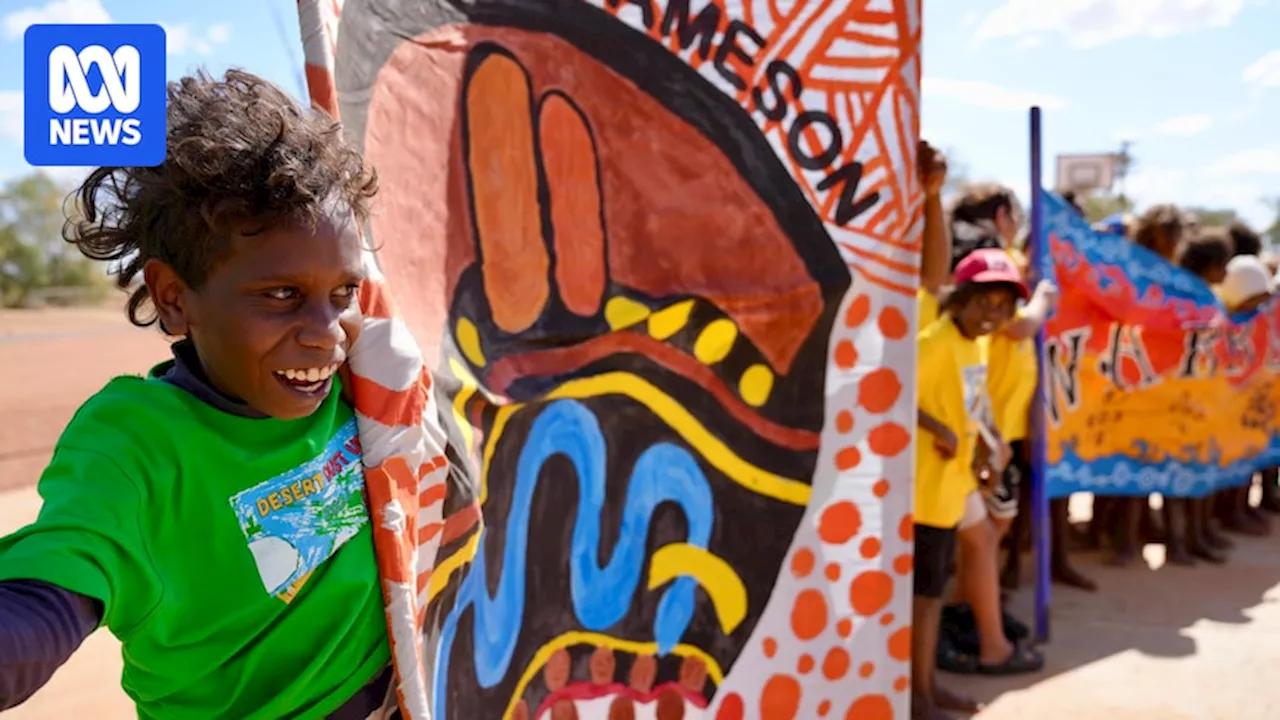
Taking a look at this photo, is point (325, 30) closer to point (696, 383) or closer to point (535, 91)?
point (535, 91)

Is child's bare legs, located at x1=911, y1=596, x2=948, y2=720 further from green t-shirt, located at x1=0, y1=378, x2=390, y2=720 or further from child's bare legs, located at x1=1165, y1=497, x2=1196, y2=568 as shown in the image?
child's bare legs, located at x1=1165, y1=497, x2=1196, y2=568

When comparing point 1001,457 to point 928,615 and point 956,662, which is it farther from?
point 956,662

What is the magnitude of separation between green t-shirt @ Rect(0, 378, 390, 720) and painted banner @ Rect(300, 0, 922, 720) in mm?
486

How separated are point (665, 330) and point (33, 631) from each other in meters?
1.59

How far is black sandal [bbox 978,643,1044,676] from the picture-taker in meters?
4.09

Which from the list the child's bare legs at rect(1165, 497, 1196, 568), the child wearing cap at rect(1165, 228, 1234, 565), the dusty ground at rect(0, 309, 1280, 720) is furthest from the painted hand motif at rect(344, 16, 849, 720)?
the child's bare legs at rect(1165, 497, 1196, 568)

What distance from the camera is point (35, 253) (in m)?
38.3

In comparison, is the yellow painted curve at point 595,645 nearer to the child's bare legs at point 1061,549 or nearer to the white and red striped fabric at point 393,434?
the white and red striped fabric at point 393,434

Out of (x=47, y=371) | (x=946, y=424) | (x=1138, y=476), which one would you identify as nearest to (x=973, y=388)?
(x=946, y=424)

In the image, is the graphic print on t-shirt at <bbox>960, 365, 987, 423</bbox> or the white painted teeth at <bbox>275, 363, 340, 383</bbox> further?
the graphic print on t-shirt at <bbox>960, 365, 987, 423</bbox>

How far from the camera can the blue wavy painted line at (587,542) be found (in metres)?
1.92

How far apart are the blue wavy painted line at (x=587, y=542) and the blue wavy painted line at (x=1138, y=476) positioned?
323 cm

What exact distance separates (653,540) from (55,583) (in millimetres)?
1519

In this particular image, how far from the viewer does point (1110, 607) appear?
4.96 m
